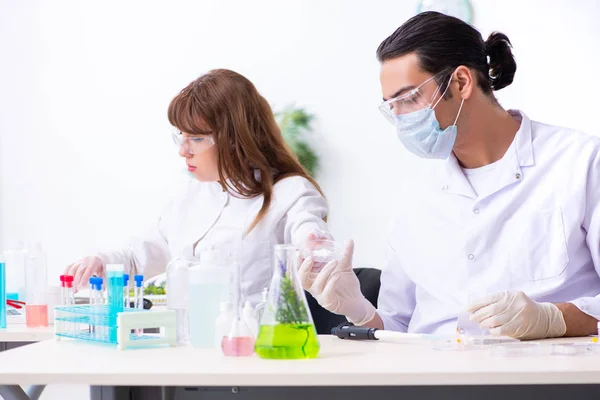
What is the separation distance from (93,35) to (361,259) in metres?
2.27

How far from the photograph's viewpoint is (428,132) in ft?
6.40

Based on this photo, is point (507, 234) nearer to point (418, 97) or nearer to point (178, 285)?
point (418, 97)

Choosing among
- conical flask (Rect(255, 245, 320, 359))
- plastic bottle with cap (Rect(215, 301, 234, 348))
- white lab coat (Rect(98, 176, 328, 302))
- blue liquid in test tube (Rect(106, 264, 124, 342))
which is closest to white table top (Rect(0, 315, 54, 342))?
white lab coat (Rect(98, 176, 328, 302))

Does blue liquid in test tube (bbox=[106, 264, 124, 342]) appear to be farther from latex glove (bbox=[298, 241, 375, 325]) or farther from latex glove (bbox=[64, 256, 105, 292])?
latex glove (bbox=[64, 256, 105, 292])

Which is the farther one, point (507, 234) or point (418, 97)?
point (418, 97)

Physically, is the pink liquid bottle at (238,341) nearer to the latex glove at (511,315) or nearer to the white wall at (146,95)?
the latex glove at (511,315)

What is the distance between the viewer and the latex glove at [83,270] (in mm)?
2219

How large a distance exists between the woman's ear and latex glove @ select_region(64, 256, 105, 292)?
3.66 ft

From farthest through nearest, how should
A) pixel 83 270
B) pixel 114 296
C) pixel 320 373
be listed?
1. pixel 83 270
2. pixel 114 296
3. pixel 320 373

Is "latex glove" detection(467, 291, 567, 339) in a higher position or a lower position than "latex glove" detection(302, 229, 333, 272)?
lower

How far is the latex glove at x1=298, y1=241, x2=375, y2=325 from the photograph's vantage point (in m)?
1.60

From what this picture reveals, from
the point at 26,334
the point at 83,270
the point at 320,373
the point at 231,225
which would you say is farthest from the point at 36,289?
the point at 320,373

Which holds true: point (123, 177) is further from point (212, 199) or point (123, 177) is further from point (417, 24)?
point (417, 24)

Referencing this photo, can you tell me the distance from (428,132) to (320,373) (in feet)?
3.32
